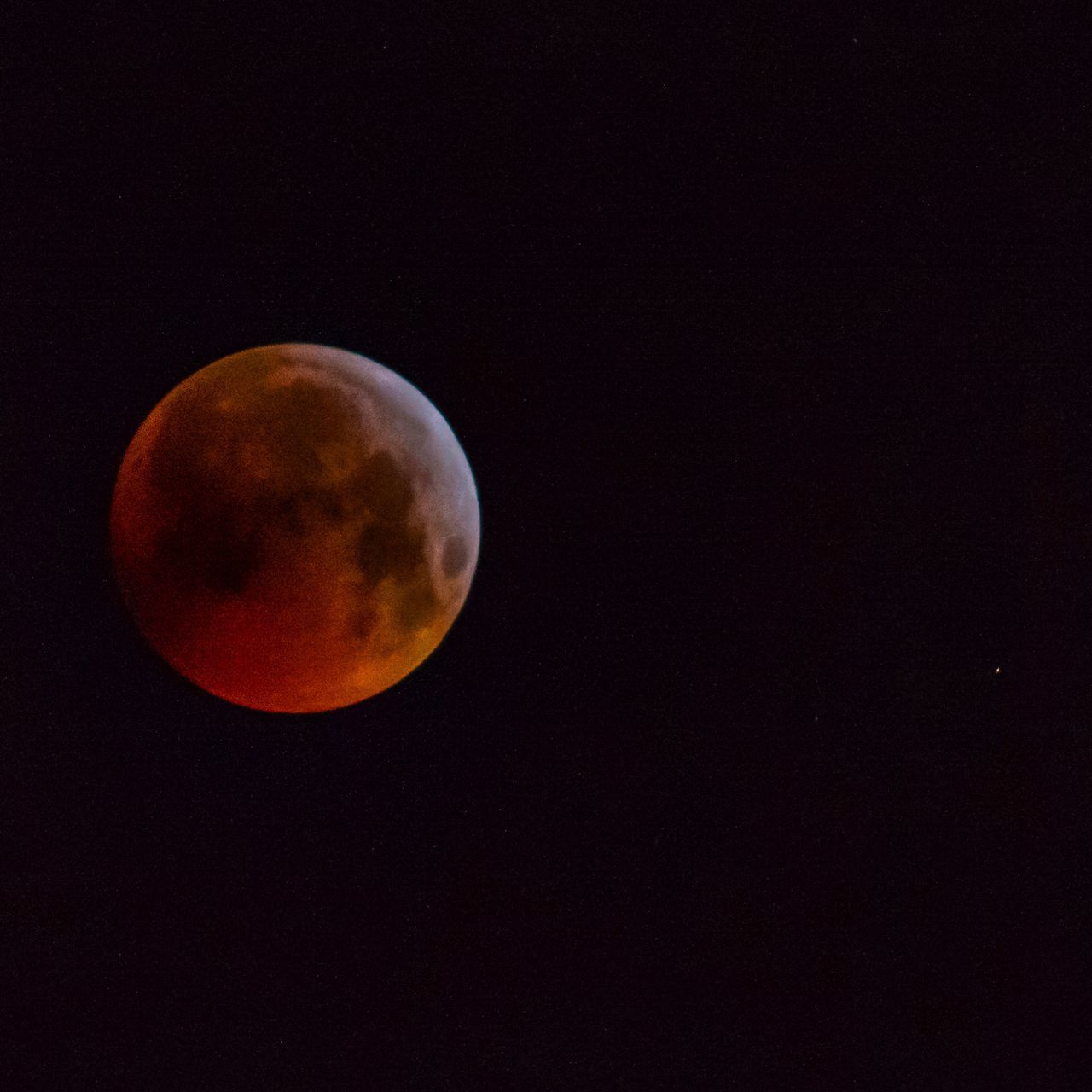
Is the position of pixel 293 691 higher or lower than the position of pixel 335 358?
lower

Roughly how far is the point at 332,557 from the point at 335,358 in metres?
0.74

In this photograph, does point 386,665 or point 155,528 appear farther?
point 386,665

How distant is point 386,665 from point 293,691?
0.30 metres

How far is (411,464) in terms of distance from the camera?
9.98 feet

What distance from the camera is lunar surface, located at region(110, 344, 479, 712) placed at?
2797 millimetres

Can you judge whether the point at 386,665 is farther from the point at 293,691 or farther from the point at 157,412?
the point at 157,412

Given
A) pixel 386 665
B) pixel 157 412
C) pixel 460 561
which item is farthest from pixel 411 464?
pixel 157 412

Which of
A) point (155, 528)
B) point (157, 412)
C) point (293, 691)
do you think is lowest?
point (293, 691)

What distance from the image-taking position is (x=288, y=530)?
2783 mm

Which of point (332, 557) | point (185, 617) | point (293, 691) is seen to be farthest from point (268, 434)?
point (293, 691)

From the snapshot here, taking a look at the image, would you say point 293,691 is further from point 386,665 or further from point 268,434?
point 268,434

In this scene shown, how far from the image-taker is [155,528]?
2889mm

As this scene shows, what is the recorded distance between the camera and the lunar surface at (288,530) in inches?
110

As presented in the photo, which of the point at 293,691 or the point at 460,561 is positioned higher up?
the point at 460,561
